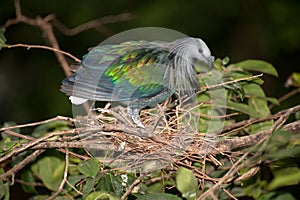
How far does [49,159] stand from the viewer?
1.89 meters

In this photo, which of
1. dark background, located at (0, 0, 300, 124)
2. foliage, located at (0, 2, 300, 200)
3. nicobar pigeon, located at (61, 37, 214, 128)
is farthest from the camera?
dark background, located at (0, 0, 300, 124)

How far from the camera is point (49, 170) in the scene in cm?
187

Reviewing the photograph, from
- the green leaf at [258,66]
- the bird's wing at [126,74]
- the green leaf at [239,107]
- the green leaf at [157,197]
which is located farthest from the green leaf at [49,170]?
the green leaf at [258,66]

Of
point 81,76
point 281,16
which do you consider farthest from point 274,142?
point 281,16

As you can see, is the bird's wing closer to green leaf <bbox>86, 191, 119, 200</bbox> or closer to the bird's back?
the bird's back

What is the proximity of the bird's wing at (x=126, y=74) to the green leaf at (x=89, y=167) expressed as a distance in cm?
24

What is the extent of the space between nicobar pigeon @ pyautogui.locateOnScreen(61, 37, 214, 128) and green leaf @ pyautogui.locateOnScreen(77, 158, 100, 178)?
0.76ft

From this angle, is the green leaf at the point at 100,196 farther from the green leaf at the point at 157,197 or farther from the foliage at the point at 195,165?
the green leaf at the point at 157,197

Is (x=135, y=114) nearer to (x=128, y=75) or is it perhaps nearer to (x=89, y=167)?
(x=128, y=75)

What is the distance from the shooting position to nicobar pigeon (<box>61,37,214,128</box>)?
160 centimetres

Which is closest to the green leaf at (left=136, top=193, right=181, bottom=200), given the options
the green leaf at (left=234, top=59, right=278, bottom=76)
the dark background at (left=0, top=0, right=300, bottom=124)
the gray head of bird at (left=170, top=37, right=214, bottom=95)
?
the gray head of bird at (left=170, top=37, right=214, bottom=95)

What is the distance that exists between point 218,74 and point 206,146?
1.29 feet

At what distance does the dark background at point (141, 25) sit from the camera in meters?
4.14

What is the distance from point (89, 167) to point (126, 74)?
0.34 metres
